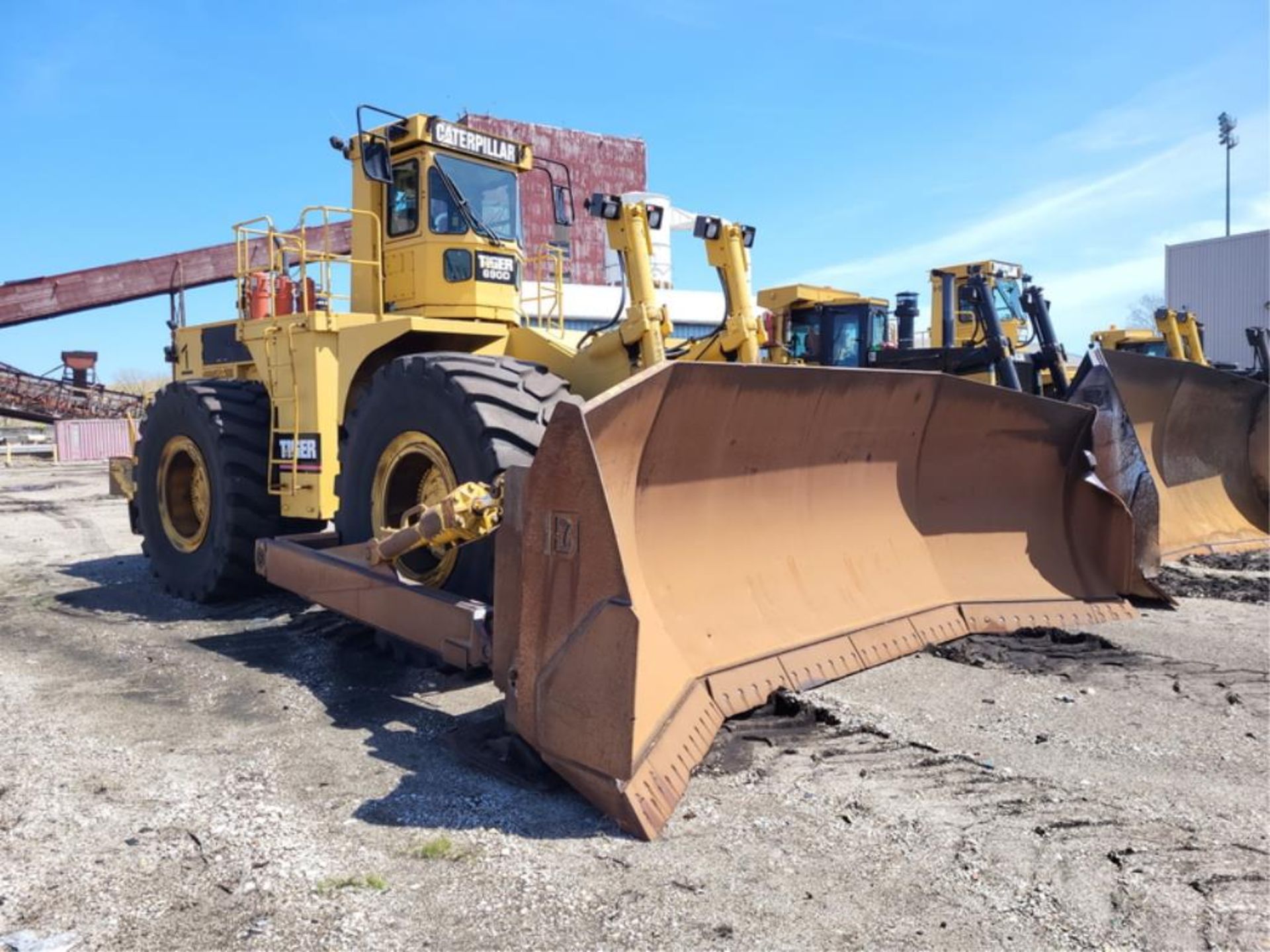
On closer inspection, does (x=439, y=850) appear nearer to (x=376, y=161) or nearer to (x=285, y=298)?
(x=376, y=161)

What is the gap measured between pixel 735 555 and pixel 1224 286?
33073 mm

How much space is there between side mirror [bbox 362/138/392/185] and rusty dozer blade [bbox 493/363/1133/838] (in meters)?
3.31

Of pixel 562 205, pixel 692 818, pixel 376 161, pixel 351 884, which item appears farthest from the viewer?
pixel 562 205

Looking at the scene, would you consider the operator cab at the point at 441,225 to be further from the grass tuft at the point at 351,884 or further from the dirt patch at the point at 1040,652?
the grass tuft at the point at 351,884

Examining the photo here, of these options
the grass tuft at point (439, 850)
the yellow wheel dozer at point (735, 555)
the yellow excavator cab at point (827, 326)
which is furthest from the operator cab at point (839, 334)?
the grass tuft at point (439, 850)

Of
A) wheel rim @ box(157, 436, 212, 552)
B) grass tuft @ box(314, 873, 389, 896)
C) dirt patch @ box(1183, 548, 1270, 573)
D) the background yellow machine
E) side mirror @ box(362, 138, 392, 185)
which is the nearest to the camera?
grass tuft @ box(314, 873, 389, 896)

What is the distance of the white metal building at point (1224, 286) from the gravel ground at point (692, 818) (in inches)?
1169

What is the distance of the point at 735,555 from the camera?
14.4 ft

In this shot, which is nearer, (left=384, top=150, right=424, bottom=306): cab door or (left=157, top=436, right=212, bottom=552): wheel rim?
(left=384, top=150, right=424, bottom=306): cab door

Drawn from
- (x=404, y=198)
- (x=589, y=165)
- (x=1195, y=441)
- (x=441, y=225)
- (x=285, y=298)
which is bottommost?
(x=1195, y=441)

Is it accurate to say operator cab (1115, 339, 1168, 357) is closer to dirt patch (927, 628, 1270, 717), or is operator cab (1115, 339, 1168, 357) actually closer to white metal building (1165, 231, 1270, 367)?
white metal building (1165, 231, 1270, 367)

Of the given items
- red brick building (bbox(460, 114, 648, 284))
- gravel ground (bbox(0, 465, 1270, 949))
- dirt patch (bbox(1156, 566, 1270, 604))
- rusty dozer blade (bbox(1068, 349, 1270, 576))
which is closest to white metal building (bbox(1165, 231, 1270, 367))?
red brick building (bbox(460, 114, 648, 284))

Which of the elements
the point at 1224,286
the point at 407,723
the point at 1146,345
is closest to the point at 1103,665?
the point at 407,723

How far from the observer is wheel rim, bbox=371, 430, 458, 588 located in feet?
15.5
